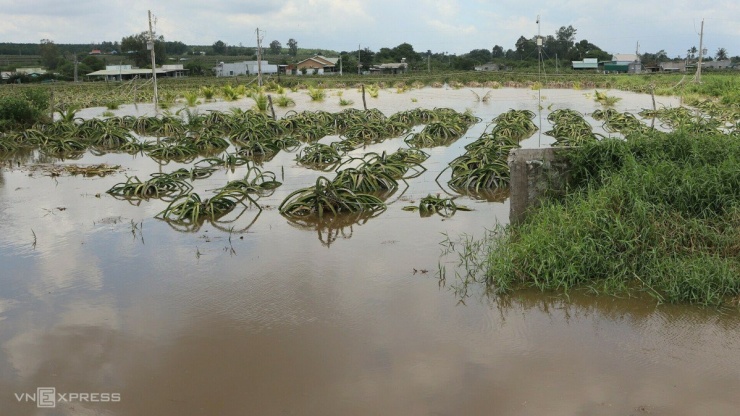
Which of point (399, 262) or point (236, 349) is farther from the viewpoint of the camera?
point (399, 262)

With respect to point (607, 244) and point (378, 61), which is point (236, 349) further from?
point (378, 61)

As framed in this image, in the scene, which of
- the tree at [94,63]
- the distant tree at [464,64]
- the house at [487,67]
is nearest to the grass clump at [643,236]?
the house at [487,67]

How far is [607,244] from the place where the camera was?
5.58 m

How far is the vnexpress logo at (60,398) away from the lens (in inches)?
153

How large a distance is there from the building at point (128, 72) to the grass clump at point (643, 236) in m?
53.0

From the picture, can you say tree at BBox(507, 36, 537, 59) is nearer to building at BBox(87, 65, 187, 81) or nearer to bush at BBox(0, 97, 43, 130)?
building at BBox(87, 65, 187, 81)

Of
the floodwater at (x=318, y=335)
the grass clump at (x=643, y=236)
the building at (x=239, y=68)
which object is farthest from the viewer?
the building at (x=239, y=68)

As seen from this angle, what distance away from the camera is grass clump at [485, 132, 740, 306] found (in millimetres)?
5160

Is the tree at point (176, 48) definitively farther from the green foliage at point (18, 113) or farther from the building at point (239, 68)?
the green foliage at point (18, 113)

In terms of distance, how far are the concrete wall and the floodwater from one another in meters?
0.61

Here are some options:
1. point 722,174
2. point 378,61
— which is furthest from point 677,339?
point 378,61

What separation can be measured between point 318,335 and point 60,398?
A: 1727mm

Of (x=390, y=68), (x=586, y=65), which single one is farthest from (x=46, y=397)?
(x=390, y=68)

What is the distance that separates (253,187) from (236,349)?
5.21 m
